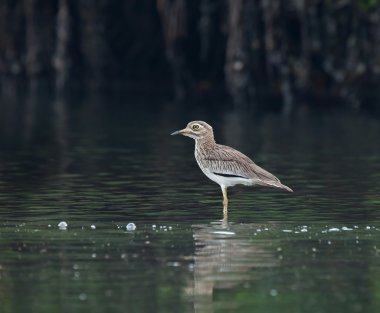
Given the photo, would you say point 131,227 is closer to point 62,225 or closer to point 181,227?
point 181,227

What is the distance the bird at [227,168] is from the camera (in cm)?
1797

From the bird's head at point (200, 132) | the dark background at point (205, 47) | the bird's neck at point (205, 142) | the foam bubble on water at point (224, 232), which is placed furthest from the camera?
the dark background at point (205, 47)

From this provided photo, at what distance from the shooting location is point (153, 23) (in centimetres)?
4447

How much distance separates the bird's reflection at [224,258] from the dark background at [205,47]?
18.5 metres

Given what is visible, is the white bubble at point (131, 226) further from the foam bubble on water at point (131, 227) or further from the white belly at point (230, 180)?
the white belly at point (230, 180)

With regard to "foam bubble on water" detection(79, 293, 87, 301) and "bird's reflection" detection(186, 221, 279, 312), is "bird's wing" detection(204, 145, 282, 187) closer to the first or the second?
"bird's reflection" detection(186, 221, 279, 312)

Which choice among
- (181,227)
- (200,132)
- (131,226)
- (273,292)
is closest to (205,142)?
(200,132)

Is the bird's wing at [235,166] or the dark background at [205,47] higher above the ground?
the dark background at [205,47]

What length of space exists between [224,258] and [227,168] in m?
4.28

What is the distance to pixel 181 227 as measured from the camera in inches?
647

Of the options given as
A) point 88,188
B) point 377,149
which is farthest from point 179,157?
point 88,188

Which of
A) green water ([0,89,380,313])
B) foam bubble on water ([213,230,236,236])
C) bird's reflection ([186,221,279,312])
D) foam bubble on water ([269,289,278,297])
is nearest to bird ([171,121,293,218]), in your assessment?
green water ([0,89,380,313])

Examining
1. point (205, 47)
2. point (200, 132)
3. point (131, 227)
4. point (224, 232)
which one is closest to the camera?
point (224, 232)

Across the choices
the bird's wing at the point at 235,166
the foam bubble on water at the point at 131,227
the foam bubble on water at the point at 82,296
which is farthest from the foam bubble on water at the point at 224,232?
the foam bubble on water at the point at 82,296
